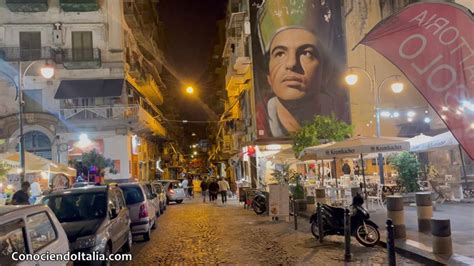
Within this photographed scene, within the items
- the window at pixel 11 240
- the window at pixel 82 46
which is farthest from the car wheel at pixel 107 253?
the window at pixel 82 46

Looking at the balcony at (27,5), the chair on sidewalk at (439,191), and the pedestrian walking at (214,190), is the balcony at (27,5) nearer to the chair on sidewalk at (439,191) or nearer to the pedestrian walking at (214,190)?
the pedestrian walking at (214,190)

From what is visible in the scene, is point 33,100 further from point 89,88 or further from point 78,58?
point 89,88

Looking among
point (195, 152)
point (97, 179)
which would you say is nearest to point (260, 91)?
point (97, 179)

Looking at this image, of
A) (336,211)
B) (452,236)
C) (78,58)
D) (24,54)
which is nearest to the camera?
(452,236)

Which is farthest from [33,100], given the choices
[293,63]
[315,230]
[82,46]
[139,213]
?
[315,230]

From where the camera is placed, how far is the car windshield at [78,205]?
1000cm

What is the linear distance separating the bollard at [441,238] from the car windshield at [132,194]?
821 cm

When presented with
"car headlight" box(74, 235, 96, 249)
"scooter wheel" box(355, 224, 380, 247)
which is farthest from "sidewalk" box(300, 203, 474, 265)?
"car headlight" box(74, 235, 96, 249)

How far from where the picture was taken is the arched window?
38250 mm

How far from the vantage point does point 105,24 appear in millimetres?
40031

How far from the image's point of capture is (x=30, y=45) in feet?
127

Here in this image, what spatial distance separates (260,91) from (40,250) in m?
31.6

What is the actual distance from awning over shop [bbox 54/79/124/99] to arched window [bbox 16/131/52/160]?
4299 millimetres

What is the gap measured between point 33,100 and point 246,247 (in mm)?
31317
